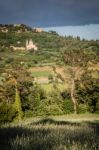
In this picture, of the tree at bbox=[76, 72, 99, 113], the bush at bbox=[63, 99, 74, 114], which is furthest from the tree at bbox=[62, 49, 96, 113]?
the bush at bbox=[63, 99, 74, 114]

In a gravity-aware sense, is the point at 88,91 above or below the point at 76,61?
below

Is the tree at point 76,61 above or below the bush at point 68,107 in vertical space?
above

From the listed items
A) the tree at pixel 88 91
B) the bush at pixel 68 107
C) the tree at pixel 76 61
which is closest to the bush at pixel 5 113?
the bush at pixel 68 107

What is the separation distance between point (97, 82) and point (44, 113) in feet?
46.3

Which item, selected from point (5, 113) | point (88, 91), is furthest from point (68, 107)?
point (5, 113)

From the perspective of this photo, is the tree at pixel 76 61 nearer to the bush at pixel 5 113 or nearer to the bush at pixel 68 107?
the bush at pixel 68 107

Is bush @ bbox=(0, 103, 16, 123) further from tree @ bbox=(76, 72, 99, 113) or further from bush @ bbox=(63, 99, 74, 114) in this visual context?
tree @ bbox=(76, 72, 99, 113)

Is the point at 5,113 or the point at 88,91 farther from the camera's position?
the point at 88,91

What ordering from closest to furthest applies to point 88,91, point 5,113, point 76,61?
point 5,113 → point 88,91 → point 76,61

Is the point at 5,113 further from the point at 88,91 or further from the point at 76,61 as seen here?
the point at 76,61

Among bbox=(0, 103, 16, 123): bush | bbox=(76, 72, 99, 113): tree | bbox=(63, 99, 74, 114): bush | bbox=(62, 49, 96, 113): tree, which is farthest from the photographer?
bbox=(62, 49, 96, 113): tree

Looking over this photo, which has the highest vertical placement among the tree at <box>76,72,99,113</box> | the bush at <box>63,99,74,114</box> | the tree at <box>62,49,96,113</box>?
the tree at <box>62,49,96,113</box>

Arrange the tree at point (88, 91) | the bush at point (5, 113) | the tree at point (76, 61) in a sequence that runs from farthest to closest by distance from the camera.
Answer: the tree at point (76, 61) < the tree at point (88, 91) < the bush at point (5, 113)

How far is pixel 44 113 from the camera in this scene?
5069cm
